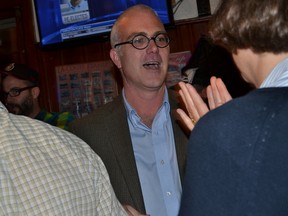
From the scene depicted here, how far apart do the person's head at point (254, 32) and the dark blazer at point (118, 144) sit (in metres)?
0.97

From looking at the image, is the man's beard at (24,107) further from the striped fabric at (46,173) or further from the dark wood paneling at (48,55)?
the striped fabric at (46,173)

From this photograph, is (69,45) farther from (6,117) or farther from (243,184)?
(243,184)

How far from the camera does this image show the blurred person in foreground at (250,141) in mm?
773

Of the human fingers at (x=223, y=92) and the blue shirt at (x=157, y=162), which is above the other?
the human fingers at (x=223, y=92)

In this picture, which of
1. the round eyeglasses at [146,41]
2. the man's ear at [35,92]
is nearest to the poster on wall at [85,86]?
the man's ear at [35,92]

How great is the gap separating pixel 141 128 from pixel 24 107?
1.56 metres

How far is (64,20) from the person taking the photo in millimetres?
3309

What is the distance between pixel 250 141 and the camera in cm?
79

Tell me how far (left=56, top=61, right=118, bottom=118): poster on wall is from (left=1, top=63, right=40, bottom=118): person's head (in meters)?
0.27

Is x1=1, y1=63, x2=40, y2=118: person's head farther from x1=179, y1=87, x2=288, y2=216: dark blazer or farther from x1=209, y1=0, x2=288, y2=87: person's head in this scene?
x1=179, y1=87, x2=288, y2=216: dark blazer

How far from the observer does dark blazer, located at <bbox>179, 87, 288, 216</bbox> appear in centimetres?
77

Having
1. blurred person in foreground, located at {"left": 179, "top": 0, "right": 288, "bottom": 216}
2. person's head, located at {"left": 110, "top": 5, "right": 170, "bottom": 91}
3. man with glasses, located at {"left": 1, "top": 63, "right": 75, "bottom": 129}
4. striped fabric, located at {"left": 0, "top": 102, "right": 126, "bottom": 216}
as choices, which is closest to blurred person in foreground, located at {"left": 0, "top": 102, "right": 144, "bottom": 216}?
striped fabric, located at {"left": 0, "top": 102, "right": 126, "bottom": 216}

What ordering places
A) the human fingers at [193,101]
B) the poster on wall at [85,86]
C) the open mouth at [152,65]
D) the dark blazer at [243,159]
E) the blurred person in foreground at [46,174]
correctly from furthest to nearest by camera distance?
the poster on wall at [85,86], the open mouth at [152,65], the human fingers at [193,101], the blurred person in foreground at [46,174], the dark blazer at [243,159]

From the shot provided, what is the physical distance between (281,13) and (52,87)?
9.65 feet
